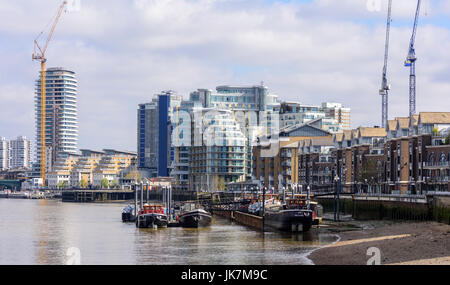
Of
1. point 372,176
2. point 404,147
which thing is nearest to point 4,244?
point 404,147

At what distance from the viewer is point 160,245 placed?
8238 cm

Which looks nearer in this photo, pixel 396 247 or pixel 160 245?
pixel 396 247

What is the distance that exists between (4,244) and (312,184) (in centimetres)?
11694

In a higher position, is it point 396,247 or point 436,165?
point 436,165

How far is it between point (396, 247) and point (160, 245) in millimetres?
27092

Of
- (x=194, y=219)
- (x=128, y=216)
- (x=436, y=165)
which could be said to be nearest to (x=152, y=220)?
(x=194, y=219)

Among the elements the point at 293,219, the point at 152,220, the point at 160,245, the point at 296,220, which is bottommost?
the point at 160,245

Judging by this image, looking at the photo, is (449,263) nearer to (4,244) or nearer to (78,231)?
(4,244)

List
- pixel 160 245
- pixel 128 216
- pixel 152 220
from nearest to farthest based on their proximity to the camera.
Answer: pixel 160 245
pixel 152 220
pixel 128 216

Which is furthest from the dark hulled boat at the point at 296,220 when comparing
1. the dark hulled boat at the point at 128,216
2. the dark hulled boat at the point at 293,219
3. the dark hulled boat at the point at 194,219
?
the dark hulled boat at the point at 128,216

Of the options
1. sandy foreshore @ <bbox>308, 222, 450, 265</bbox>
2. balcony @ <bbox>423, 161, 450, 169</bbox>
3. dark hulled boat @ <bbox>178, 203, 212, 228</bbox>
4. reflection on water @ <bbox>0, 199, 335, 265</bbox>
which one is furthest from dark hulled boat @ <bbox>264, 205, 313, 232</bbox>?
balcony @ <bbox>423, 161, 450, 169</bbox>

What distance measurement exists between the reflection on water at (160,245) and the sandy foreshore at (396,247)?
9.50 ft

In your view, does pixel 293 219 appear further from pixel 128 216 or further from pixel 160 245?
pixel 128 216

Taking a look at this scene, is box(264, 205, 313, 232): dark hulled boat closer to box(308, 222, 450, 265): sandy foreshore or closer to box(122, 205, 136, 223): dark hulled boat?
box(308, 222, 450, 265): sandy foreshore
